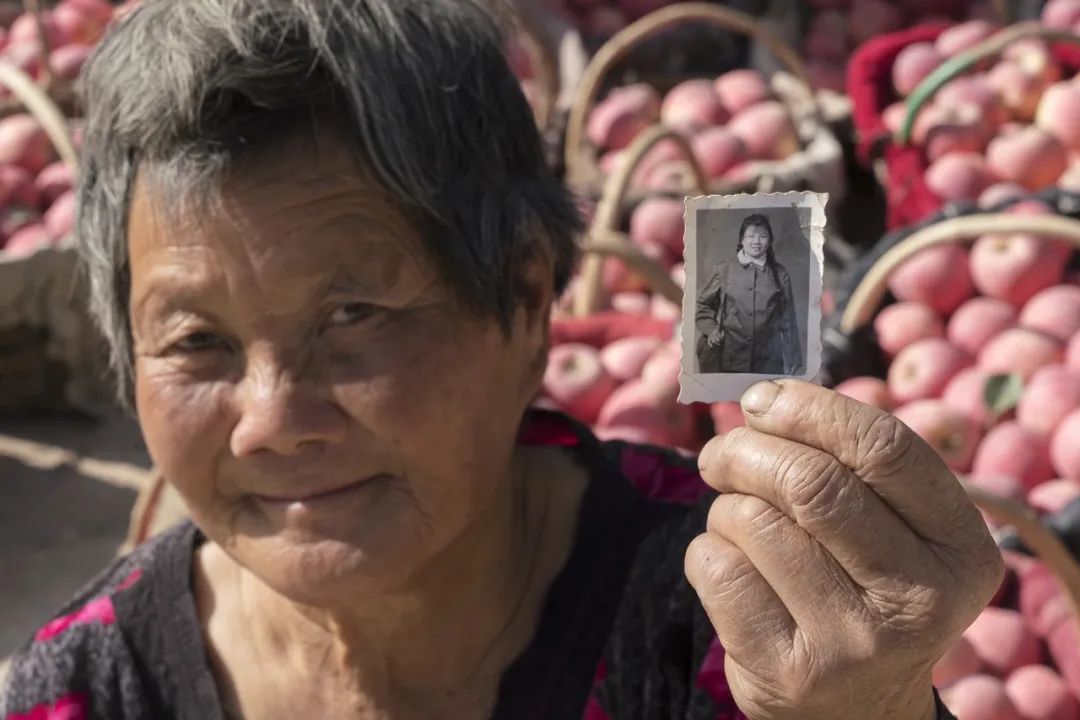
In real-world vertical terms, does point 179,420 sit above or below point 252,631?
above

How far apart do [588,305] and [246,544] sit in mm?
1659

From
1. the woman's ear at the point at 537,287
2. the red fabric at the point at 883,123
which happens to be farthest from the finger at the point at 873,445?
the red fabric at the point at 883,123

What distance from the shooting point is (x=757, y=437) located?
813 millimetres

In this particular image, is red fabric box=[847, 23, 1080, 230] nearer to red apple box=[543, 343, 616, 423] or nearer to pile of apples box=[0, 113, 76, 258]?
red apple box=[543, 343, 616, 423]

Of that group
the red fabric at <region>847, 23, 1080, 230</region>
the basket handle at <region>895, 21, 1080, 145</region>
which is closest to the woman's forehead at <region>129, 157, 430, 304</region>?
the basket handle at <region>895, 21, 1080, 145</region>

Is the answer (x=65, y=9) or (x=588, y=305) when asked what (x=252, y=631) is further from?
(x=65, y=9)

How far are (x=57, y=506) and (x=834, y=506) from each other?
269 centimetres

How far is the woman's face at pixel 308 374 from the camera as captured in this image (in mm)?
1110

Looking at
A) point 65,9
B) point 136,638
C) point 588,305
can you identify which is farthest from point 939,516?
point 65,9

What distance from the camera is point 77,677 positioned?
1.39m

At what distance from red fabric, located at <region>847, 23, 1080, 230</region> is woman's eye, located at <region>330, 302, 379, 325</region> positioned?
220cm

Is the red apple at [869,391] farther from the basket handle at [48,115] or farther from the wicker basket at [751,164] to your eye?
the basket handle at [48,115]

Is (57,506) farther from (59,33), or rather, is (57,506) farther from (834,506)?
(834,506)

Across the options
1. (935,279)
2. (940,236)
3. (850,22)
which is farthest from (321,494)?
(850,22)
